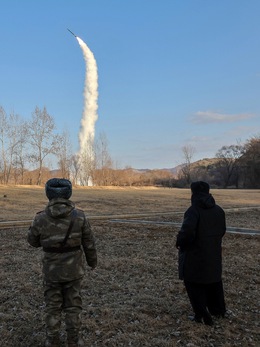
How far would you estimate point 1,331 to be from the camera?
443cm

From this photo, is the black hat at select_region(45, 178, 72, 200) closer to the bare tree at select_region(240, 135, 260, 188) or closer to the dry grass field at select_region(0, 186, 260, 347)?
the dry grass field at select_region(0, 186, 260, 347)

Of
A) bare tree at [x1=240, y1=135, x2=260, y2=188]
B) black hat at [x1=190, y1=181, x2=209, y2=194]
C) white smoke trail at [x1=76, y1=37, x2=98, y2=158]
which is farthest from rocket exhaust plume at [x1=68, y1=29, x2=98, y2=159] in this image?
black hat at [x1=190, y1=181, x2=209, y2=194]

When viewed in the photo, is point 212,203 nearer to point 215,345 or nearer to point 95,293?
point 215,345

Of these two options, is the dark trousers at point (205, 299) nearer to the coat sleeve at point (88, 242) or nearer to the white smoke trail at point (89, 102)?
the coat sleeve at point (88, 242)

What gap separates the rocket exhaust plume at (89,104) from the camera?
46531 millimetres

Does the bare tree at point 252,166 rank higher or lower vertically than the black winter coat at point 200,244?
higher

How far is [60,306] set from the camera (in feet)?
12.8

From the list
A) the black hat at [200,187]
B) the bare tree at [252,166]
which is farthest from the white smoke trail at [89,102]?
the black hat at [200,187]

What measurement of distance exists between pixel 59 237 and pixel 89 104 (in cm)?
→ 5874

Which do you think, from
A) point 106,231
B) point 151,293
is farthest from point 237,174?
point 151,293

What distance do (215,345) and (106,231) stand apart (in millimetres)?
8628

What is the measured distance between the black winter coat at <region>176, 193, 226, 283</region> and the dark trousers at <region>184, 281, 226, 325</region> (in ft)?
0.52

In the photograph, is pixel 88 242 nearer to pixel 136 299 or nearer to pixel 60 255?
pixel 60 255

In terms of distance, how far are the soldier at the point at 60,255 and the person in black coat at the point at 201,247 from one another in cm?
129
